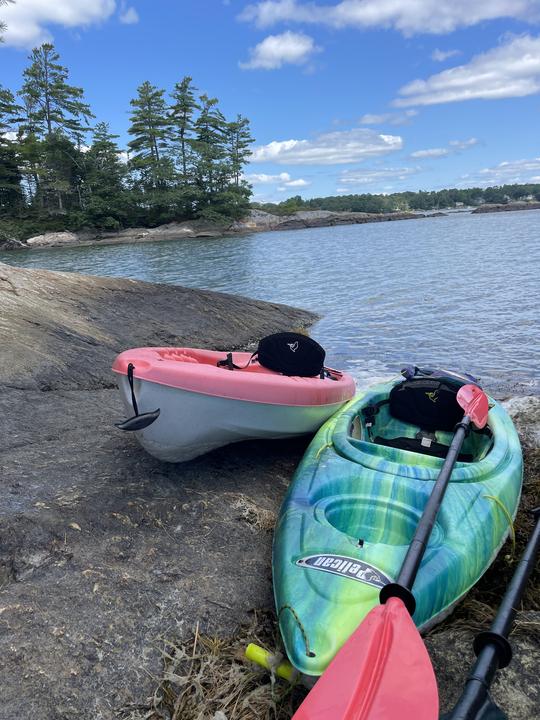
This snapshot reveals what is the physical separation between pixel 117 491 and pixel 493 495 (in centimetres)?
233

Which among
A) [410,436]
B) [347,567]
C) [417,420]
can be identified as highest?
[347,567]

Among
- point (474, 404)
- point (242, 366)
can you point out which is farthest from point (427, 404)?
point (242, 366)

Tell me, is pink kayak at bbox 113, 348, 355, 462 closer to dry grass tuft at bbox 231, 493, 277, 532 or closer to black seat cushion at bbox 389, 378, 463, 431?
dry grass tuft at bbox 231, 493, 277, 532

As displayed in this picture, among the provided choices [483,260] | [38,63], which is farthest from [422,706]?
[38,63]

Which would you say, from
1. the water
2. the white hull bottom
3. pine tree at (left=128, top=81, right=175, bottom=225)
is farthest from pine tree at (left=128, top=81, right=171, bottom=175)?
the white hull bottom

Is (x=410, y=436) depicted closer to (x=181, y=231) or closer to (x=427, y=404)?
(x=427, y=404)

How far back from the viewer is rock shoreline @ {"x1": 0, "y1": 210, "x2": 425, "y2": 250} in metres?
40.0

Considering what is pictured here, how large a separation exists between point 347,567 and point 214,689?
2.65 ft

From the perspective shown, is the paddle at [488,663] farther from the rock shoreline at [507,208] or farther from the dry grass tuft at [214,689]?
the rock shoreline at [507,208]

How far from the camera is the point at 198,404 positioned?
3.50 metres

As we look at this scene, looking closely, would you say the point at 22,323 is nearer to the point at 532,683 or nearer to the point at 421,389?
the point at 421,389

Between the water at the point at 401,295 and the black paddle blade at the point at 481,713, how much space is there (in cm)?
535

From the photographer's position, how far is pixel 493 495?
10.5 ft

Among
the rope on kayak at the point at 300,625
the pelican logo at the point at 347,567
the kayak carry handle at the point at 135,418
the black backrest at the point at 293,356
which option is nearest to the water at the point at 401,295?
the black backrest at the point at 293,356
